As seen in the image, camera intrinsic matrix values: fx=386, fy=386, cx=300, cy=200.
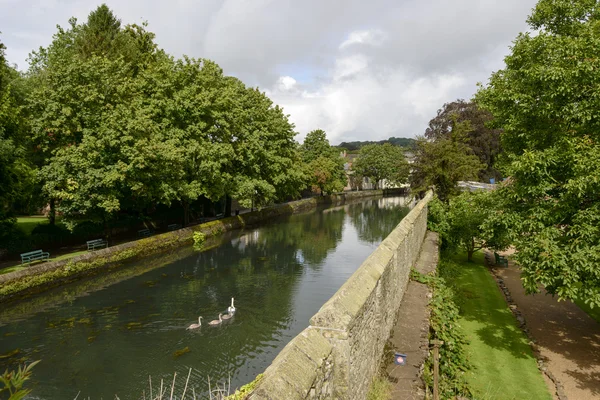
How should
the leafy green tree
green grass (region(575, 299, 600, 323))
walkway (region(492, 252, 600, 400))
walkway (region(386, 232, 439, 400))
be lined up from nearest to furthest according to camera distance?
walkway (region(386, 232, 439, 400))
walkway (region(492, 252, 600, 400))
green grass (region(575, 299, 600, 323))
the leafy green tree

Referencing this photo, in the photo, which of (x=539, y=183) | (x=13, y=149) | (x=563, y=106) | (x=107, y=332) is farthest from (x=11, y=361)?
(x=563, y=106)

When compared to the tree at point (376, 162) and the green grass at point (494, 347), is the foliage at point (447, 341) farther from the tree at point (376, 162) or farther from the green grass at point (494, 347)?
the tree at point (376, 162)

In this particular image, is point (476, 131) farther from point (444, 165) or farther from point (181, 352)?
point (181, 352)

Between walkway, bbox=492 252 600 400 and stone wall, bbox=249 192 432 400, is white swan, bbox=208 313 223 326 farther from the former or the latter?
walkway, bbox=492 252 600 400

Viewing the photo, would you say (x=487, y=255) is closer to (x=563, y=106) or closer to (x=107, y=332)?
(x=563, y=106)

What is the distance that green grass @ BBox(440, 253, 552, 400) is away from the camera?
8.68 m

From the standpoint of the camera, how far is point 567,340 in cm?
1127

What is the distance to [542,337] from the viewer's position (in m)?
11.4

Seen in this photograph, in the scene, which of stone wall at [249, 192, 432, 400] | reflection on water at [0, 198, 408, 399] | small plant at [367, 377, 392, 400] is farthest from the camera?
reflection on water at [0, 198, 408, 399]

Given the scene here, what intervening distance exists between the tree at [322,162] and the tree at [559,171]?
46.9 metres

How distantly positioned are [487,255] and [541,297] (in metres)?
7.90

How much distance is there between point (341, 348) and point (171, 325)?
36.0 ft

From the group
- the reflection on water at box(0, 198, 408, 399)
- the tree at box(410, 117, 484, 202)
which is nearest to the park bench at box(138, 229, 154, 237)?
the reflection on water at box(0, 198, 408, 399)

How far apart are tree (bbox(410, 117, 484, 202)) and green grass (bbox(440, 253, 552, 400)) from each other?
1430cm
